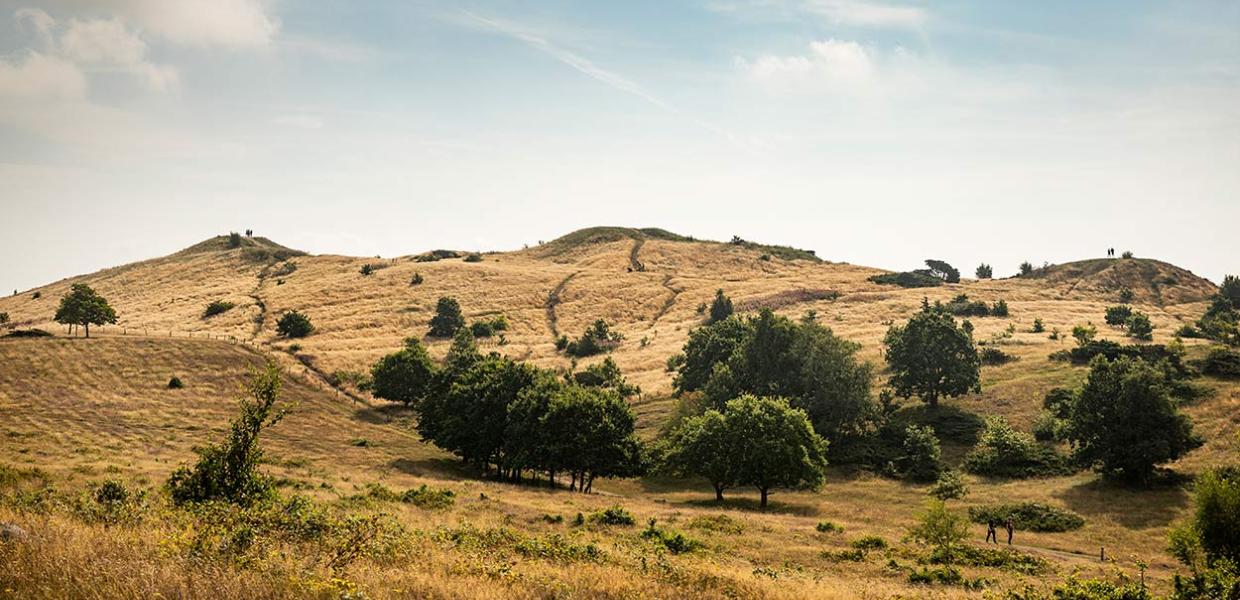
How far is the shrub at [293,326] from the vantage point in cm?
13312

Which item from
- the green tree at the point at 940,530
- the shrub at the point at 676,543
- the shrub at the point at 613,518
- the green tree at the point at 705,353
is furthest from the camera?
the green tree at the point at 705,353

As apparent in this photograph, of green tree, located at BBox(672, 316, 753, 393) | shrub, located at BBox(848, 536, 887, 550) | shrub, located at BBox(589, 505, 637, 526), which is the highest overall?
green tree, located at BBox(672, 316, 753, 393)

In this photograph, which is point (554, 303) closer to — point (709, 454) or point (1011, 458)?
point (709, 454)

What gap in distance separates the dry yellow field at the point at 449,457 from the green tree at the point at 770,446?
9.00 ft

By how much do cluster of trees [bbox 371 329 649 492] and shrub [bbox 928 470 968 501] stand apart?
2574 centimetres

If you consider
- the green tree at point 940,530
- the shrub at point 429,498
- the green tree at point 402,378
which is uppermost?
the green tree at point 402,378

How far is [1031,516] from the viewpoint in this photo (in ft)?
174

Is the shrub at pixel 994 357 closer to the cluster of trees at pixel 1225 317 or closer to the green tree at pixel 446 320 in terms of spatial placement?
the cluster of trees at pixel 1225 317

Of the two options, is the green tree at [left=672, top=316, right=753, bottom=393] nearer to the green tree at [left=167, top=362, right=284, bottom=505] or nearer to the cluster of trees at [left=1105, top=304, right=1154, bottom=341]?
the cluster of trees at [left=1105, top=304, right=1154, bottom=341]

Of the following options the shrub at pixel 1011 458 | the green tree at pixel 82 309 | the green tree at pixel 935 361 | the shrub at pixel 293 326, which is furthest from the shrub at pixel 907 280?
the green tree at pixel 82 309

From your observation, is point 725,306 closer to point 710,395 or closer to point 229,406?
point 710,395

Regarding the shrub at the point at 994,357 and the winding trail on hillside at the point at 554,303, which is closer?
the shrub at the point at 994,357

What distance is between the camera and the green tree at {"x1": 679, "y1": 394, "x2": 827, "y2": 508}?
59188 mm

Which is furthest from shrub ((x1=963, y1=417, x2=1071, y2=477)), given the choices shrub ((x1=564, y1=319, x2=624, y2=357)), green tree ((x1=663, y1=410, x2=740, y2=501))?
shrub ((x1=564, y1=319, x2=624, y2=357))
